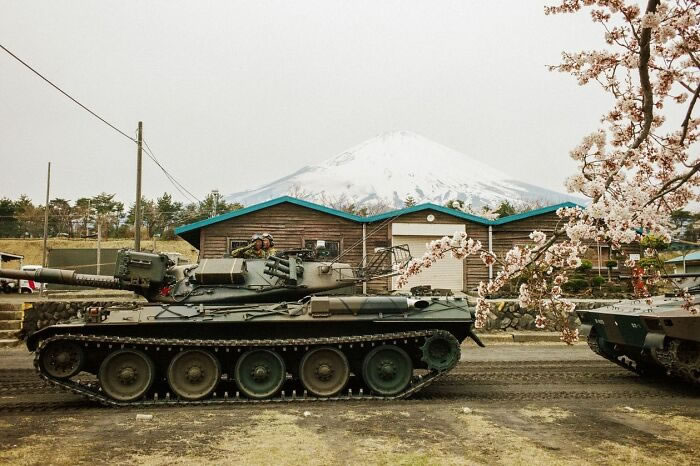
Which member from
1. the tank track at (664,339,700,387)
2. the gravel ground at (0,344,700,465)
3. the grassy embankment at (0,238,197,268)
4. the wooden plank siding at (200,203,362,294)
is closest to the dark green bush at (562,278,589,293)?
the wooden plank siding at (200,203,362,294)

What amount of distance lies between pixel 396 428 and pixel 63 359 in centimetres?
532

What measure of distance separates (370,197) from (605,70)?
146m

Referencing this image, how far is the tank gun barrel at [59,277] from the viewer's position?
10566mm

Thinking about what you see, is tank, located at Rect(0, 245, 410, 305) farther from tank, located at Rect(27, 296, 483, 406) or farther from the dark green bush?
the dark green bush

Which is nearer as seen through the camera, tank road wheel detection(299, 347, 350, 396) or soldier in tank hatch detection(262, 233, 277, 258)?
tank road wheel detection(299, 347, 350, 396)

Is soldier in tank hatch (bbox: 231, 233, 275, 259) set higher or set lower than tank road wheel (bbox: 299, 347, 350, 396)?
higher

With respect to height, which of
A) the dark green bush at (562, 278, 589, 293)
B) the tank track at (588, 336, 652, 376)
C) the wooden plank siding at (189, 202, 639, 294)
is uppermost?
the wooden plank siding at (189, 202, 639, 294)

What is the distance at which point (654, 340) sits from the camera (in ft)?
34.1

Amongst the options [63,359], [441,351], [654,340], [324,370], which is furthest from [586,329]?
[63,359]

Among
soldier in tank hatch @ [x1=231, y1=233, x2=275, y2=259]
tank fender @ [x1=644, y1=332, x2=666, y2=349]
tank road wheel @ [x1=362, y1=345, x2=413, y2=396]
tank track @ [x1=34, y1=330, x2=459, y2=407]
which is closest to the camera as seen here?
tank track @ [x1=34, y1=330, x2=459, y2=407]

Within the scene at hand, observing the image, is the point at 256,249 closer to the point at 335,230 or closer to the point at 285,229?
the point at 285,229

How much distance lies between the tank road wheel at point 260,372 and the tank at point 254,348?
0.05 feet

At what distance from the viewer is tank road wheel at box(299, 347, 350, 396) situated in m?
10.0

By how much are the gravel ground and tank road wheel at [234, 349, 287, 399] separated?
1.66 feet
